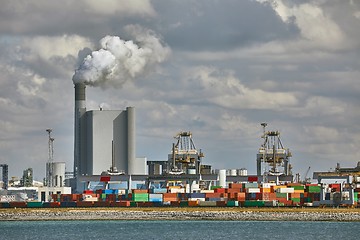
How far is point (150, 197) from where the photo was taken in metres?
195

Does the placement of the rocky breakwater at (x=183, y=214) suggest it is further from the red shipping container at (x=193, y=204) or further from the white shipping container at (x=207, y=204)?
the white shipping container at (x=207, y=204)

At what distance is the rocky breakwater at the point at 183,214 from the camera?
6540 inches

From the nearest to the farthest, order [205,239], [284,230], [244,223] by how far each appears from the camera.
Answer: [205,239]
[284,230]
[244,223]

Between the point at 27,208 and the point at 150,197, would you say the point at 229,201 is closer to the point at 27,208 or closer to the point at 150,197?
the point at 150,197

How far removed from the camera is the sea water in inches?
5236

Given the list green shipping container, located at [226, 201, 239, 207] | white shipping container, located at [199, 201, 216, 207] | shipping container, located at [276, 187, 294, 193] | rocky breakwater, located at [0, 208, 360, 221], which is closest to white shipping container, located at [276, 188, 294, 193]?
shipping container, located at [276, 187, 294, 193]

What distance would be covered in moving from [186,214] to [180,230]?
99.7ft

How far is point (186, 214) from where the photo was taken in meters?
177

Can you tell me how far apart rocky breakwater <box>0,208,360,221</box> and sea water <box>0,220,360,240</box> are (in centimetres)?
376

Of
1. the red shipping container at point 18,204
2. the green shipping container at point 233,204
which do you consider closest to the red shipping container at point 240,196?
the green shipping container at point 233,204

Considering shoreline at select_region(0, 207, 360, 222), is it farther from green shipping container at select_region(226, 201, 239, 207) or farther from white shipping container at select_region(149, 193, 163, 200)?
white shipping container at select_region(149, 193, 163, 200)

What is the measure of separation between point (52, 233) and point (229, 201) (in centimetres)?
4938

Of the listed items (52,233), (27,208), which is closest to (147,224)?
(52,233)

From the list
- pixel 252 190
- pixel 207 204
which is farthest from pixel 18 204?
pixel 252 190
